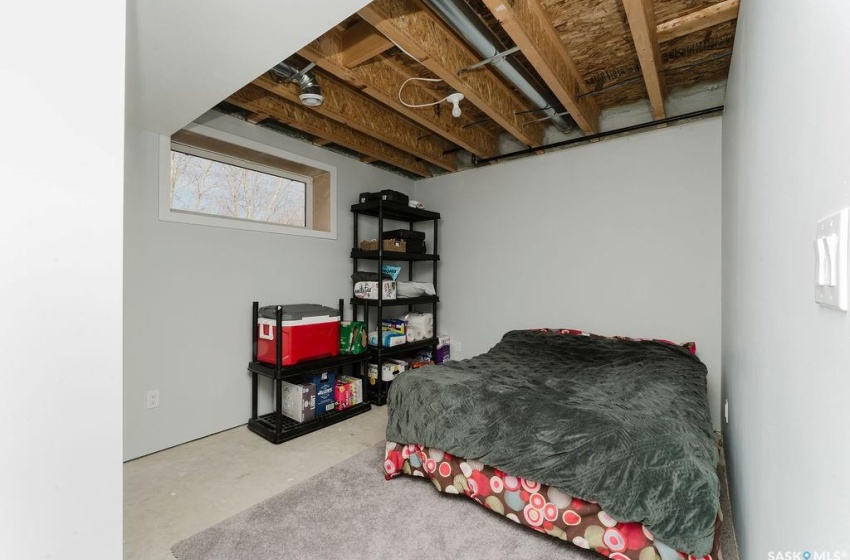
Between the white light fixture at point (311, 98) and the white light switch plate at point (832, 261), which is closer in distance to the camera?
the white light switch plate at point (832, 261)

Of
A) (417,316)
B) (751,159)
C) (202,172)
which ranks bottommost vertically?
(417,316)

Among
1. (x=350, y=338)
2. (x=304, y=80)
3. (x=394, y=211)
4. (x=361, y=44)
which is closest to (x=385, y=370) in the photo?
(x=350, y=338)

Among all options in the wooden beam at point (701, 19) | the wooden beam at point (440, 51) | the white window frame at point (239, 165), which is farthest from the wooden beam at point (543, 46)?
the white window frame at point (239, 165)

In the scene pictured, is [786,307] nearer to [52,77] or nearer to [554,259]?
[52,77]

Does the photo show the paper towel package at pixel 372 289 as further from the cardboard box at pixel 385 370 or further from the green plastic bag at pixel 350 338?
the cardboard box at pixel 385 370

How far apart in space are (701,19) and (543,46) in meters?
0.77

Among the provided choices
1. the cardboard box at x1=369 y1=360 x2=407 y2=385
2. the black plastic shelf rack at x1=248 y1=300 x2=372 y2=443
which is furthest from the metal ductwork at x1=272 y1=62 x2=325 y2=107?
the cardboard box at x1=369 y1=360 x2=407 y2=385

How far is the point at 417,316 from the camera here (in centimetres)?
382

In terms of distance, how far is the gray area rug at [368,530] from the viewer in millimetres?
1583

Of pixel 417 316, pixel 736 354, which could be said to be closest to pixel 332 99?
pixel 417 316

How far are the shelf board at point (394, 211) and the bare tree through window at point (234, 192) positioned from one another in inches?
21.9

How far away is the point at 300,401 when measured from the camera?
111 inches

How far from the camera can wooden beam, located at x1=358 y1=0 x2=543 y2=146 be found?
5.77 feet

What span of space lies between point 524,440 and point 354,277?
236 centimetres
